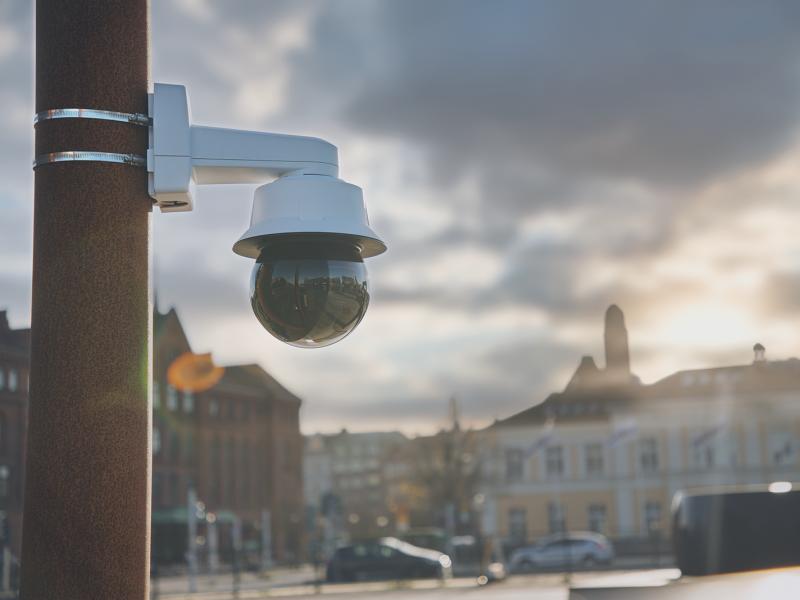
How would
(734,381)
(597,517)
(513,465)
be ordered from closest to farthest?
1. (734,381)
2. (597,517)
3. (513,465)

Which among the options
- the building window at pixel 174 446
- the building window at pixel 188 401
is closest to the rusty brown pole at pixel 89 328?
the building window at pixel 174 446

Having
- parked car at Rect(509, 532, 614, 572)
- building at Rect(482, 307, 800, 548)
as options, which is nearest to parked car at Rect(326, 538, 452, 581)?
parked car at Rect(509, 532, 614, 572)

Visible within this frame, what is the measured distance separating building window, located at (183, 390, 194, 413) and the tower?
34.2 metres

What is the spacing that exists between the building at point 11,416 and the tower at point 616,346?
4760cm

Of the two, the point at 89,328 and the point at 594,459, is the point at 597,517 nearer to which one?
the point at 594,459

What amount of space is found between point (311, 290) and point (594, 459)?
62.2 metres

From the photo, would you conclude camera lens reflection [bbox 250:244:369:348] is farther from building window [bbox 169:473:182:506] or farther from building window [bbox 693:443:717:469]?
building window [bbox 169:473:182:506]

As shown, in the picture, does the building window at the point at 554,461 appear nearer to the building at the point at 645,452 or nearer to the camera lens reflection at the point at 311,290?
the building at the point at 645,452

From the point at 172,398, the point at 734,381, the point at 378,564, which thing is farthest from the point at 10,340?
the point at 734,381

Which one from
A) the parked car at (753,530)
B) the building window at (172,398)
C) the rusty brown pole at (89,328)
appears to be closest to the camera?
the rusty brown pole at (89,328)

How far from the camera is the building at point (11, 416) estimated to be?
53.7 metres

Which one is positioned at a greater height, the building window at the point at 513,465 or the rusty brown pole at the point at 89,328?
A: the building window at the point at 513,465

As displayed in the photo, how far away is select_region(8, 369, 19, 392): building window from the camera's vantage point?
56.1m

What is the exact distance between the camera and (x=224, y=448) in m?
73.9
